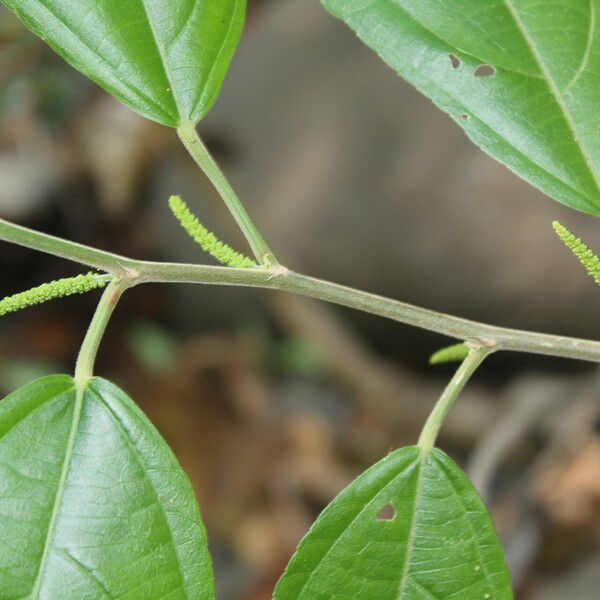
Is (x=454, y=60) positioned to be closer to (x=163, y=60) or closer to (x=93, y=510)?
(x=163, y=60)

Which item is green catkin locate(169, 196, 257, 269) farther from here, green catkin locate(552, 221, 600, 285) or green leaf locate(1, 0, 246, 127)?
green catkin locate(552, 221, 600, 285)

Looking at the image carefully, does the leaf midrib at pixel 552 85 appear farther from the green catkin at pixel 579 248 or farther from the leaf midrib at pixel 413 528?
the leaf midrib at pixel 413 528

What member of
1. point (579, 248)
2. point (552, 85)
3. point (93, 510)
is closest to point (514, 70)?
point (552, 85)

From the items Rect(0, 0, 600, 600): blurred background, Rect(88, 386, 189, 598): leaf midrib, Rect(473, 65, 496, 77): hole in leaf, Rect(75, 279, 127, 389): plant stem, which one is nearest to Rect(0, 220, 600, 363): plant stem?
Rect(75, 279, 127, 389): plant stem

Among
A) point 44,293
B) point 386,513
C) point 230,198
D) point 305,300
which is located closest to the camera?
point 44,293

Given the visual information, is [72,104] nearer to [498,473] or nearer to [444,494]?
[498,473]

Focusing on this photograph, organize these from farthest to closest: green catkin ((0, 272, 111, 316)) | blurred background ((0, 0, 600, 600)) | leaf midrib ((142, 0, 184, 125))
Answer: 1. blurred background ((0, 0, 600, 600))
2. leaf midrib ((142, 0, 184, 125))
3. green catkin ((0, 272, 111, 316))

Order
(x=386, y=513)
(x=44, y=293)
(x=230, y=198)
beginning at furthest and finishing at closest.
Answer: (x=386, y=513) < (x=230, y=198) < (x=44, y=293)
